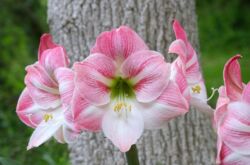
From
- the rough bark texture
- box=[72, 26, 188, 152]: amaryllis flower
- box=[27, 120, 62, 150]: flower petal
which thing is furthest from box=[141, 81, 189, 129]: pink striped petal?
the rough bark texture

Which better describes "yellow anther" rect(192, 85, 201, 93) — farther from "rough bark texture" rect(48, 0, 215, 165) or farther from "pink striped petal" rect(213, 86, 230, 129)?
"rough bark texture" rect(48, 0, 215, 165)

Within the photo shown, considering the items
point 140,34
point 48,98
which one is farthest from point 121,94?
point 140,34

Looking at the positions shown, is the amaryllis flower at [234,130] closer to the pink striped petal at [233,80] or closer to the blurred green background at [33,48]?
the pink striped petal at [233,80]

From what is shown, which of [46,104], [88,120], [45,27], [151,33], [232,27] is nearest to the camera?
[88,120]

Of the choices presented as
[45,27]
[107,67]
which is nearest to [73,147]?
[107,67]

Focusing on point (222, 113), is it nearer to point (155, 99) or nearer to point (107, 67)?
point (155, 99)

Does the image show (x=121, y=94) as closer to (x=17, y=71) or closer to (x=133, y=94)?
(x=133, y=94)
